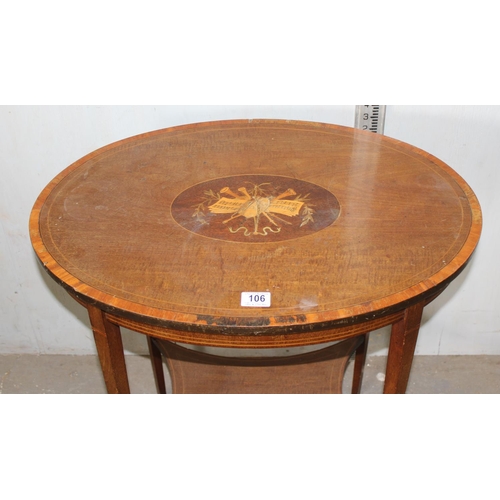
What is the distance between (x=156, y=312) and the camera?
1299 mm

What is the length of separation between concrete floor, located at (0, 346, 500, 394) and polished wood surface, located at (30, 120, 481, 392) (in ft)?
3.54

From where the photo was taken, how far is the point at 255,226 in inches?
62.2

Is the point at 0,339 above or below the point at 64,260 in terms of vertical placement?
below

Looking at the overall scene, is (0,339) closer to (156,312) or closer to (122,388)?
(122,388)

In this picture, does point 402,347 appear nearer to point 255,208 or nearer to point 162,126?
point 255,208

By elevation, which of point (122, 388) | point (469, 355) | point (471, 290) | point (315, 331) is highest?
point (315, 331)

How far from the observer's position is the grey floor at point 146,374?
2.56 m

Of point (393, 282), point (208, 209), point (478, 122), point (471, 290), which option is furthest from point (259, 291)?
point (471, 290)

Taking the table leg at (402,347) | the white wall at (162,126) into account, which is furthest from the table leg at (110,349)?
the white wall at (162,126)

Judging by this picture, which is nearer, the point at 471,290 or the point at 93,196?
the point at 93,196

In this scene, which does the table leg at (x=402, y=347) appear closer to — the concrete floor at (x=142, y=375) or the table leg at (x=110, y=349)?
the table leg at (x=110, y=349)

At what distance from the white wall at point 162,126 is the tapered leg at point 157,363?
1.32 ft

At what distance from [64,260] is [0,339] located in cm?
150

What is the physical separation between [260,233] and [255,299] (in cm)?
28
